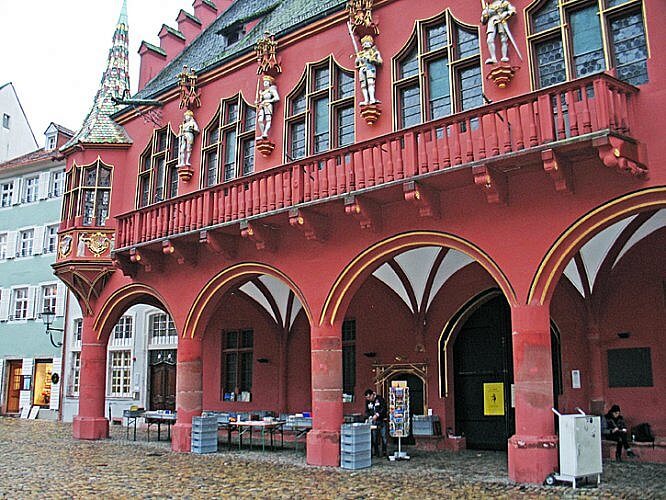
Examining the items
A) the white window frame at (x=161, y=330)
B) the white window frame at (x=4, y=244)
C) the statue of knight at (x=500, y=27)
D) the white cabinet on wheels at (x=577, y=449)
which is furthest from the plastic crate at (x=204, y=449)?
the white window frame at (x=4, y=244)

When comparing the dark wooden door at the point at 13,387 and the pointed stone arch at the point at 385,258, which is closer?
the pointed stone arch at the point at 385,258

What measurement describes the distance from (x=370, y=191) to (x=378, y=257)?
1.36 metres

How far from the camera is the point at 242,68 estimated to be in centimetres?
1734

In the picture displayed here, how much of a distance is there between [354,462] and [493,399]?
4.51 metres

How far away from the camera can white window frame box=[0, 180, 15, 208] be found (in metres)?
31.8

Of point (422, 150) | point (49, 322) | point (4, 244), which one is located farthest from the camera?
point (4, 244)

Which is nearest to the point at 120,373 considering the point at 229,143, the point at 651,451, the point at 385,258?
the point at 229,143

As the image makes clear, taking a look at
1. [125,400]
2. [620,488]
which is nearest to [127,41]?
[125,400]

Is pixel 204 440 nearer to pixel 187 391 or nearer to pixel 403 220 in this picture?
pixel 187 391

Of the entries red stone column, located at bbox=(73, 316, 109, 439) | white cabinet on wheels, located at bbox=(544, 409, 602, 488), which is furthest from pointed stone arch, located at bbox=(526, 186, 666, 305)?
red stone column, located at bbox=(73, 316, 109, 439)

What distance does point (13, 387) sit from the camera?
101 feet

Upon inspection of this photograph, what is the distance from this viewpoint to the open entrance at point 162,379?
982 inches

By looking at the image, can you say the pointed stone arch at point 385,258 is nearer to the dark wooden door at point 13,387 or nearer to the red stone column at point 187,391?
the red stone column at point 187,391

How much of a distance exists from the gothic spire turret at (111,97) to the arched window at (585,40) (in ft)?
39.6
